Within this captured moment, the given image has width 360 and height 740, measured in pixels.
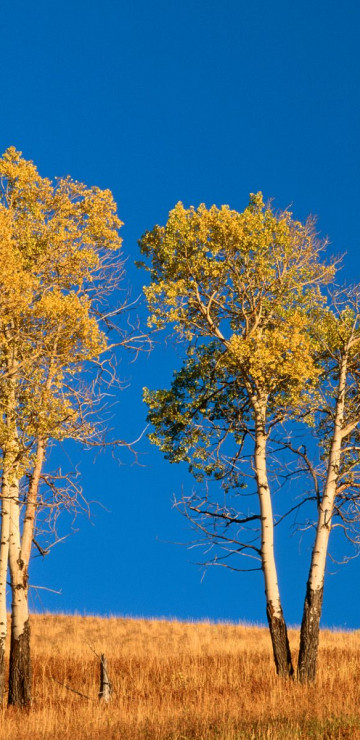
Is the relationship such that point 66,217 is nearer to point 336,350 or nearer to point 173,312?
point 173,312

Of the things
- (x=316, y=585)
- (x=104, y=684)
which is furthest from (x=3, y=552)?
(x=316, y=585)

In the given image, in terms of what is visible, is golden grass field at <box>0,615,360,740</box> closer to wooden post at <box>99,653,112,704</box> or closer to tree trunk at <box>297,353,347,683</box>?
wooden post at <box>99,653,112,704</box>

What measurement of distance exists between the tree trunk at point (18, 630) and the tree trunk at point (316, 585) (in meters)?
6.26

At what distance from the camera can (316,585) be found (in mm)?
18234

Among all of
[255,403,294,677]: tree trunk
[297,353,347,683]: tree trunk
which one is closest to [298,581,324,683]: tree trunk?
[297,353,347,683]: tree trunk

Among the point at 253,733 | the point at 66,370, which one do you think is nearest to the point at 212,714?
the point at 253,733

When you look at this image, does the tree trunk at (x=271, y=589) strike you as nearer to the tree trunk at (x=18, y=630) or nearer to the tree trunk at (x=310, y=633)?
the tree trunk at (x=310, y=633)

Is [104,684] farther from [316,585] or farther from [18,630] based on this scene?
[316,585]

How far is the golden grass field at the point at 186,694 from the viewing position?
481 inches

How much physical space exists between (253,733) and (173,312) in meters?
10.1

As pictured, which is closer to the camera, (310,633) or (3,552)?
(3,552)

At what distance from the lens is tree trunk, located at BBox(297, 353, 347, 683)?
1805 cm

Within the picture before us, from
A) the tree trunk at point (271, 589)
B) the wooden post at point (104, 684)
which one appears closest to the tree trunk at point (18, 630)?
the wooden post at point (104, 684)

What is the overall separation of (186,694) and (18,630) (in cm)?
406
